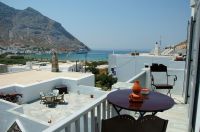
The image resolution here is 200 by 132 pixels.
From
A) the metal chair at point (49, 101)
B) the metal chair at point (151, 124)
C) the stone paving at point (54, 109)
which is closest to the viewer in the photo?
the metal chair at point (151, 124)

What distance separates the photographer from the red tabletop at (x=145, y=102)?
2564 mm

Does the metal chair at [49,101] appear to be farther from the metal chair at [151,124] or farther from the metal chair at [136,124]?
the metal chair at [151,124]

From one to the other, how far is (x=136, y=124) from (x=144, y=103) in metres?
0.47

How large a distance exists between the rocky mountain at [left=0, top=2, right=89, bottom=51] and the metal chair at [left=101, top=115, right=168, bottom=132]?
144817 millimetres

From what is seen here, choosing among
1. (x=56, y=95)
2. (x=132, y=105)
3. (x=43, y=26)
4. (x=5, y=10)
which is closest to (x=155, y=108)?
(x=132, y=105)

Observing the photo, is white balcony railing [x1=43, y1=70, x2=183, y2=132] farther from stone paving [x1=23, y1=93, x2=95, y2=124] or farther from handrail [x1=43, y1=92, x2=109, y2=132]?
stone paving [x1=23, y1=93, x2=95, y2=124]

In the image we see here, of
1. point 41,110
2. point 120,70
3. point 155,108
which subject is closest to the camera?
point 155,108

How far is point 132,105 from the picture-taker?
267 cm

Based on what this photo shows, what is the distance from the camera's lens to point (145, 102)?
2.81 metres

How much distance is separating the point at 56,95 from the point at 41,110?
1.40 meters

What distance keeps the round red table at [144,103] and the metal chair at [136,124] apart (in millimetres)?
177

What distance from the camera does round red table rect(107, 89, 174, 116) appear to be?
8.39 ft

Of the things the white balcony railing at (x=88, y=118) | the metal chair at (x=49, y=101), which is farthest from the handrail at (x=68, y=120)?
the metal chair at (x=49, y=101)

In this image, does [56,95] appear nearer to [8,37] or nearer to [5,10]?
[8,37]
